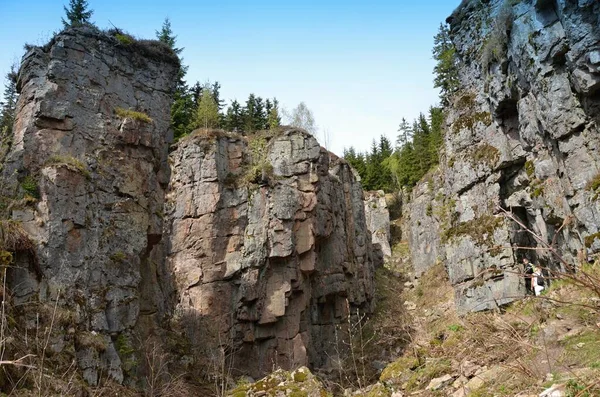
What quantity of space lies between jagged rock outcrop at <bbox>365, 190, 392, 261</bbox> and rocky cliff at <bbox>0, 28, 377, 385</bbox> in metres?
9.75

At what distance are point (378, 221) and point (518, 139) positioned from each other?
2509 centimetres

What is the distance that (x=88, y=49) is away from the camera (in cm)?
1415

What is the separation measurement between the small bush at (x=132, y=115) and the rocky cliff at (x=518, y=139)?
1112 cm

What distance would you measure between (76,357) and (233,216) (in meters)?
13.9

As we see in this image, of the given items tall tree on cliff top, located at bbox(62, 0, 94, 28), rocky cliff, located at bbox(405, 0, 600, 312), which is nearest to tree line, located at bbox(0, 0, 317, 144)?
tall tree on cliff top, located at bbox(62, 0, 94, 28)

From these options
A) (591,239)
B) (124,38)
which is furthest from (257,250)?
(591,239)

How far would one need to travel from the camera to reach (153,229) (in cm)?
1409

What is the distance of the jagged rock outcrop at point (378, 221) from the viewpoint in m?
40.3

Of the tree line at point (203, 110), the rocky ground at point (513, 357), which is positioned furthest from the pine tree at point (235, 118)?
the rocky ground at point (513, 357)

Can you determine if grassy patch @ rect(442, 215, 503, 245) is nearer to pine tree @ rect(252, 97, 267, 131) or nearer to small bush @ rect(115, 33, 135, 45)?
small bush @ rect(115, 33, 135, 45)

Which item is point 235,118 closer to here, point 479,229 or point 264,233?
point 264,233

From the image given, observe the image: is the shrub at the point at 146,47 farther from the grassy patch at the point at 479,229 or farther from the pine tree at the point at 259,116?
the pine tree at the point at 259,116

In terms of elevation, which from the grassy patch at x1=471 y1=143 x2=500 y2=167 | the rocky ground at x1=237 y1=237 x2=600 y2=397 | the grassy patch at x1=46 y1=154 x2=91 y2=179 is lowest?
the rocky ground at x1=237 y1=237 x2=600 y2=397

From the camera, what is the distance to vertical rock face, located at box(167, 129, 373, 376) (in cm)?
2141
